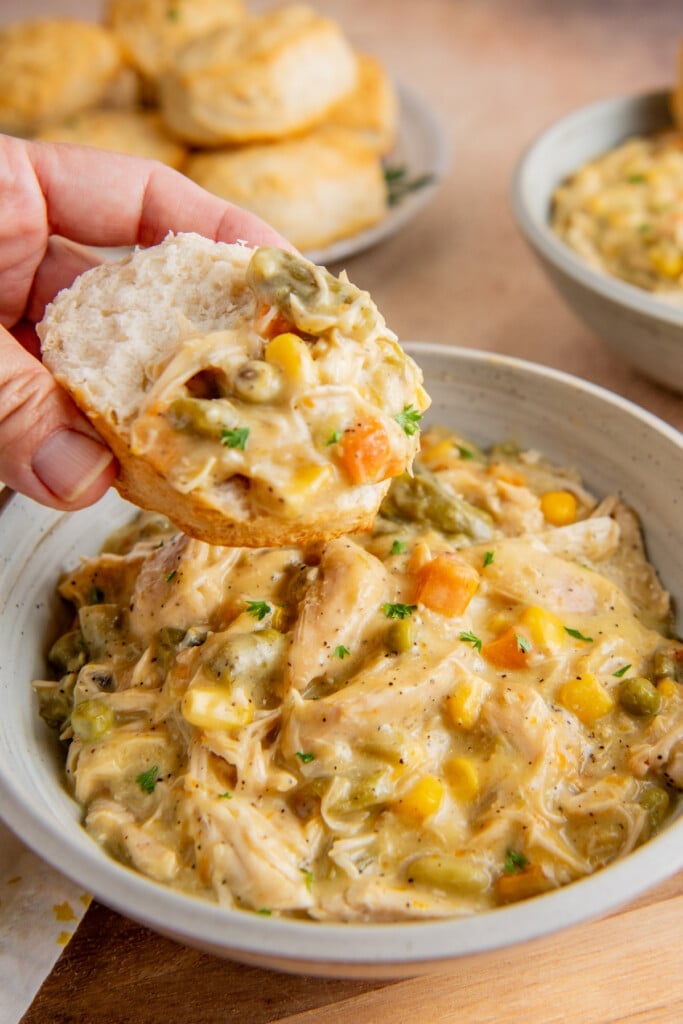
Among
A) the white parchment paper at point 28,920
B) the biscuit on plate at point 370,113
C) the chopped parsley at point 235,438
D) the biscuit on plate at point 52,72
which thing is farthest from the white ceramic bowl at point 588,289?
the white parchment paper at point 28,920

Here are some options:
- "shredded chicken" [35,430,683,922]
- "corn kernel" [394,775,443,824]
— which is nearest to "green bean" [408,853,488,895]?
"shredded chicken" [35,430,683,922]

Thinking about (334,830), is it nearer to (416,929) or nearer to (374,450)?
(416,929)

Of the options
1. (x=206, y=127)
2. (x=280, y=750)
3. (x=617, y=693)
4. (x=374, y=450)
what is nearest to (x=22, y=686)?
(x=280, y=750)

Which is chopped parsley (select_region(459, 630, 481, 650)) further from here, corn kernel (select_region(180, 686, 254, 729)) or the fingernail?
the fingernail

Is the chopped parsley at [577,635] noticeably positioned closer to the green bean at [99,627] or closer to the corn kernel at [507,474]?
the corn kernel at [507,474]

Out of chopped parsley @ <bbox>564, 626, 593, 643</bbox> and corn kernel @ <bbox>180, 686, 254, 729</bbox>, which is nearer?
corn kernel @ <bbox>180, 686, 254, 729</bbox>

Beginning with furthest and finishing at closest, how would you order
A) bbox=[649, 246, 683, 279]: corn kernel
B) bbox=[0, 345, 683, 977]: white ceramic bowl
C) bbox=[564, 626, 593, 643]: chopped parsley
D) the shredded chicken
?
bbox=[649, 246, 683, 279]: corn kernel, bbox=[564, 626, 593, 643]: chopped parsley, the shredded chicken, bbox=[0, 345, 683, 977]: white ceramic bowl
